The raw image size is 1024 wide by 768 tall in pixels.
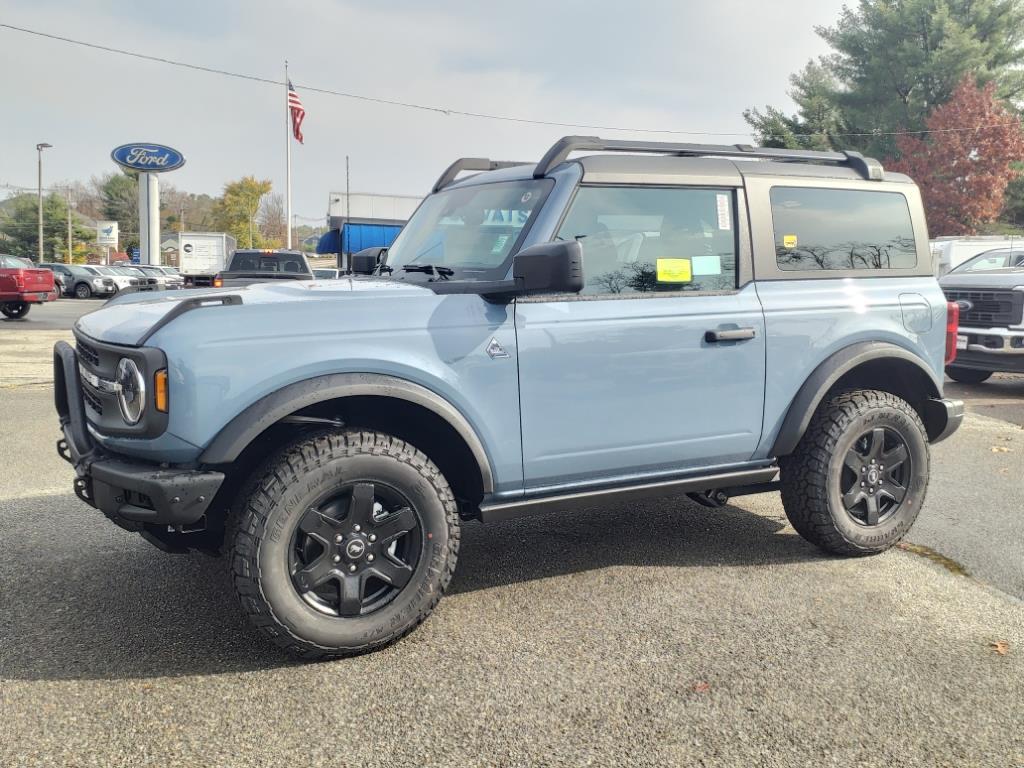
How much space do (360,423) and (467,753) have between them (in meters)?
1.38

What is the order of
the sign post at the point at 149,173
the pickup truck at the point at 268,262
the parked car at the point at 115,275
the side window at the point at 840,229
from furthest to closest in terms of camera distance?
1. the parked car at the point at 115,275
2. the sign post at the point at 149,173
3. the pickup truck at the point at 268,262
4. the side window at the point at 840,229

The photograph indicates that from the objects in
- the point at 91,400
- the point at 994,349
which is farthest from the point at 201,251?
the point at 91,400

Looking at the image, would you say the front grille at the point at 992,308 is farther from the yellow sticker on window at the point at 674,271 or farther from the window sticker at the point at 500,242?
the window sticker at the point at 500,242

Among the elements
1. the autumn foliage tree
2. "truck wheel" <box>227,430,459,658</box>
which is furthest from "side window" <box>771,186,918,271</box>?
the autumn foliage tree

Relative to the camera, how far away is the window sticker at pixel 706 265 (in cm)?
398

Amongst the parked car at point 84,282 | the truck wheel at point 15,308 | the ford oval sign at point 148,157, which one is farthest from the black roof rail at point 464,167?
the parked car at point 84,282

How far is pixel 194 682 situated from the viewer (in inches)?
119

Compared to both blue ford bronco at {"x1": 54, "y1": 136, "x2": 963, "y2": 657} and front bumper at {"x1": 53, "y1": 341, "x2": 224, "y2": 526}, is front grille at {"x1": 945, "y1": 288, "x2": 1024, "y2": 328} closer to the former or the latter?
blue ford bronco at {"x1": 54, "y1": 136, "x2": 963, "y2": 657}

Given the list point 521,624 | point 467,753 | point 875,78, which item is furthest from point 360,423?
point 875,78

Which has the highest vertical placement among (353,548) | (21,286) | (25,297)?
(21,286)

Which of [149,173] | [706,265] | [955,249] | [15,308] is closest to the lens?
[706,265]

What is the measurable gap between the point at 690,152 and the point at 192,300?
2379 mm

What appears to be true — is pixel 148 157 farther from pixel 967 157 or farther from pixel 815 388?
pixel 815 388

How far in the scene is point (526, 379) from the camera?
3.50 metres
